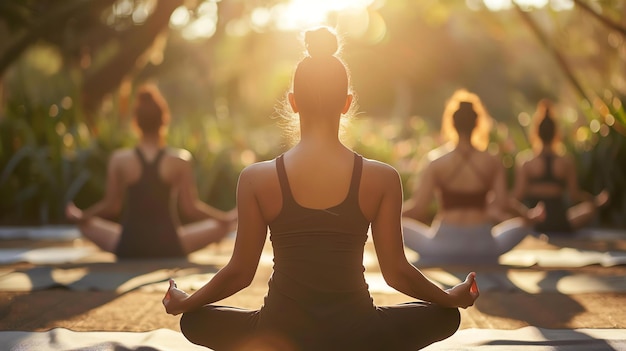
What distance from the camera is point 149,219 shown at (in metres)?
5.99

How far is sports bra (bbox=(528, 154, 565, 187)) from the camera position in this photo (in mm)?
7848

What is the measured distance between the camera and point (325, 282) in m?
2.49

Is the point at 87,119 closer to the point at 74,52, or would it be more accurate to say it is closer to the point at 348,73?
the point at 74,52

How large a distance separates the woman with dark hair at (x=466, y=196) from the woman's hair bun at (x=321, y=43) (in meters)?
3.10

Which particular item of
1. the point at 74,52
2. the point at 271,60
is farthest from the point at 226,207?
the point at 271,60

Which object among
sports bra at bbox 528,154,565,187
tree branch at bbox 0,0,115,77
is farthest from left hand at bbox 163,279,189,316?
tree branch at bbox 0,0,115,77

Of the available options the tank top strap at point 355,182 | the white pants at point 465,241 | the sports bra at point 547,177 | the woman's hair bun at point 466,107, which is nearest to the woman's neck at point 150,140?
the white pants at point 465,241

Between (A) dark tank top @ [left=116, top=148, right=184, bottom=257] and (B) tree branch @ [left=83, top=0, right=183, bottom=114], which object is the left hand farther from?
(B) tree branch @ [left=83, top=0, right=183, bottom=114]

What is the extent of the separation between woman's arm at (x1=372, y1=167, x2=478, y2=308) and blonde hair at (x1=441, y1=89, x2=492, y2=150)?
301cm

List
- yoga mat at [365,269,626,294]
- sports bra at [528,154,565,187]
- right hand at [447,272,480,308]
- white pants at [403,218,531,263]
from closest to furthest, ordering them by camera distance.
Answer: right hand at [447,272,480,308], yoga mat at [365,269,626,294], white pants at [403,218,531,263], sports bra at [528,154,565,187]

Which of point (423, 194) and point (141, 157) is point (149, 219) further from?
point (423, 194)

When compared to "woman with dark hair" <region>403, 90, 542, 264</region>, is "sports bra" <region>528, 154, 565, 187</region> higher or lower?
higher

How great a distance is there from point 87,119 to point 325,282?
837 centimetres

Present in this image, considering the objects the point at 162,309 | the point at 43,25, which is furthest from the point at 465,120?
the point at 43,25
